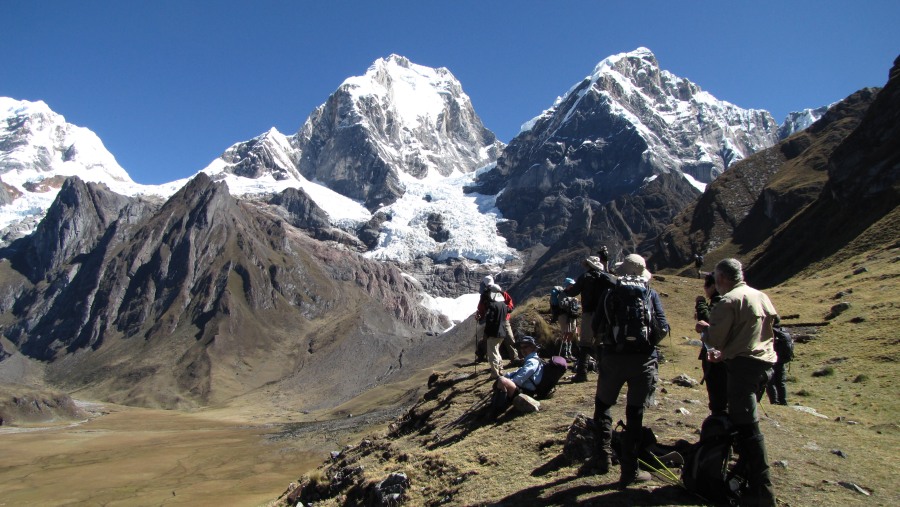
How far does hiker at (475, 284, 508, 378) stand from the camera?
17.5 metres

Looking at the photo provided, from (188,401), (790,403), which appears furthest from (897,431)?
(188,401)

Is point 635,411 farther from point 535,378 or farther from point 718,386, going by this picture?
point 535,378

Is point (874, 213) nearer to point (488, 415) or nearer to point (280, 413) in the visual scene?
point (488, 415)

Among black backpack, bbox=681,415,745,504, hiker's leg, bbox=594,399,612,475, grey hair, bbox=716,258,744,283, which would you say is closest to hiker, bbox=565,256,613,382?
hiker's leg, bbox=594,399,612,475

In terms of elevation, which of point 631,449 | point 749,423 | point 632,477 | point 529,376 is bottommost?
point 632,477

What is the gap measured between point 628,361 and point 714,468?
198 cm

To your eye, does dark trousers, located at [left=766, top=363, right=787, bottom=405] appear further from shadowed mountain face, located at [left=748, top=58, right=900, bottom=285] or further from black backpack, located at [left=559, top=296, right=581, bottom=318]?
shadowed mountain face, located at [left=748, top=58, right=900, bottom=285]

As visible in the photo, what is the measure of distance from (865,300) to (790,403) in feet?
60.9

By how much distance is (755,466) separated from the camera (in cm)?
856

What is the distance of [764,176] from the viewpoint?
153 metres

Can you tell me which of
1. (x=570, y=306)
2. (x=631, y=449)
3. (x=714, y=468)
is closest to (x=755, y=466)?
(x=714, y=468)

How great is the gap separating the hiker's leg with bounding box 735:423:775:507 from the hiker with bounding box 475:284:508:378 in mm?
9187

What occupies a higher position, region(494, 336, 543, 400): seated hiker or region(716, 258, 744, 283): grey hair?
region(716, 258, 744, 283): grey hair

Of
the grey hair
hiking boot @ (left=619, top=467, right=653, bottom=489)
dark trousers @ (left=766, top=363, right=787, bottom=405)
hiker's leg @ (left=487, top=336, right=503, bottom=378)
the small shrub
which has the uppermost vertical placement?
the grey hair
